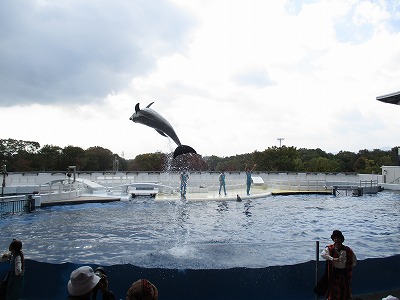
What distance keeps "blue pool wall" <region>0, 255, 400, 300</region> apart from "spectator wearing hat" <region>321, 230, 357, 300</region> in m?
0.78

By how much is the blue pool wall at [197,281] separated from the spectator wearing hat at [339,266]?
78 cm

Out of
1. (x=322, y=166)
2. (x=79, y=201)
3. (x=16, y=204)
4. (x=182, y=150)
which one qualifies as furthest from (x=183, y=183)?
(x=322, y=166)

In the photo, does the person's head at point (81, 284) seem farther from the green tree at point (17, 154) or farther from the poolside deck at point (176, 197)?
the green tree at point (17, 154)

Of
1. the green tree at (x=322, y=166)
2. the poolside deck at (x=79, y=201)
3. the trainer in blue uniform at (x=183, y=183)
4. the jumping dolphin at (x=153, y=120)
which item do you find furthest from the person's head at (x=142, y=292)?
the green tree at (x=322, y=166)

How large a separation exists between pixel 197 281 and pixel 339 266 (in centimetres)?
176

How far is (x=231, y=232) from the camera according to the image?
29.8 feet

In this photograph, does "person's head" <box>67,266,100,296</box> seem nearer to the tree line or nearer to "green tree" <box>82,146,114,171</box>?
the tree line

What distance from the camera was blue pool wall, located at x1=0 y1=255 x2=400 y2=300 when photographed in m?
4.40

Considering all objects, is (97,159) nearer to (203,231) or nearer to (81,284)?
(203,231)

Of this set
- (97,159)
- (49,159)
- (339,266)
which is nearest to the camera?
(339,266)

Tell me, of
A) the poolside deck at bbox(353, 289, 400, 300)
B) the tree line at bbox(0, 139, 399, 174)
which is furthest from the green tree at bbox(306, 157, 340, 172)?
the poolside deck at bbox(353, 289, 400, 300)

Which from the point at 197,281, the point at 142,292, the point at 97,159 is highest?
the point at 97,159

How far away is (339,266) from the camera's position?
3.58m

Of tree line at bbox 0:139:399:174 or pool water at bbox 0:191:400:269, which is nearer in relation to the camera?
pool water at bbox 0:191:400:269
